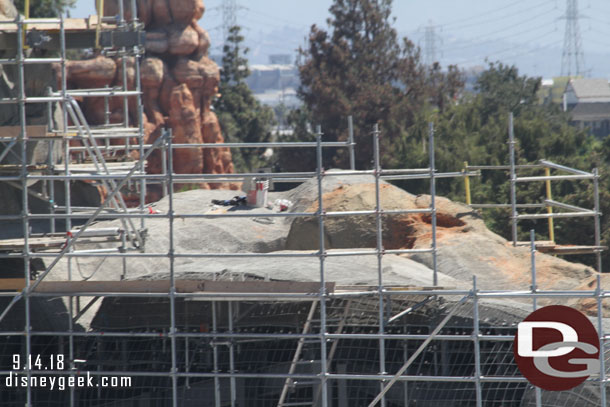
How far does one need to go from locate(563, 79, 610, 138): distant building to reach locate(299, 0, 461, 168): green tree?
4364 cm

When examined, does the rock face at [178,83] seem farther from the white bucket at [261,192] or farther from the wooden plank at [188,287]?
the wooden plank at [188,287]

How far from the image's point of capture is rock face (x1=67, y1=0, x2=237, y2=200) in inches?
1491

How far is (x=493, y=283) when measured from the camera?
1407cm

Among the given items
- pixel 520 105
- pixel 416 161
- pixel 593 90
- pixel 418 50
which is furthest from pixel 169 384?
pixel 593 90

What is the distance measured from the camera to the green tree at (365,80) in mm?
40906

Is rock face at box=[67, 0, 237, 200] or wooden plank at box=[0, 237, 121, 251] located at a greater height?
rock face at box=[67, 0, 237, 200]

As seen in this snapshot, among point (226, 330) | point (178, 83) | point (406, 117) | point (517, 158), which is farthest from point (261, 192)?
point (406, 117)

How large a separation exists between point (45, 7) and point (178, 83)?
565cm

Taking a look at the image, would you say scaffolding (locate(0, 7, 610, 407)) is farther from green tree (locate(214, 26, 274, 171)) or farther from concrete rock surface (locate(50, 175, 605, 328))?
green tree (locate(214, 26, 274, 171))

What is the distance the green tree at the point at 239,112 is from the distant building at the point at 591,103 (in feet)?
133

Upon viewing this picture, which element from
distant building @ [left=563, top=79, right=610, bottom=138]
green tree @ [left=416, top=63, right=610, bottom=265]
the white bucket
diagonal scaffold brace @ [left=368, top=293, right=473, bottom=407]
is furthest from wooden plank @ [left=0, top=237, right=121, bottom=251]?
distant building @ [left=563, top=79, right=610, bottom=138]

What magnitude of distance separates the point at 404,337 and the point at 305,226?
4.68 m

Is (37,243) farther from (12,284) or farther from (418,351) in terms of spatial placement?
(418,351)

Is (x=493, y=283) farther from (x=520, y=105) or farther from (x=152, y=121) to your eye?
(x=520, y=105)
